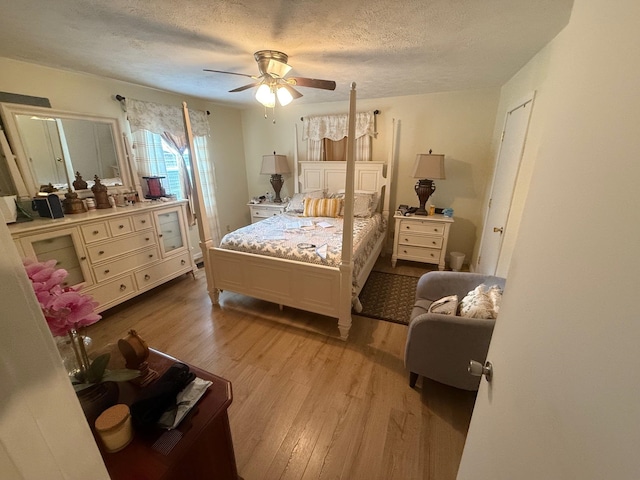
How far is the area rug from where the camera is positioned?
2.56 metres

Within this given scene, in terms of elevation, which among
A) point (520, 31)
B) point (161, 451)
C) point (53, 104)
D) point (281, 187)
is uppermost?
point (520, 31)

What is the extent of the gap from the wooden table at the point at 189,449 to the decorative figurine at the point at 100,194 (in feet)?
Result: 7.40

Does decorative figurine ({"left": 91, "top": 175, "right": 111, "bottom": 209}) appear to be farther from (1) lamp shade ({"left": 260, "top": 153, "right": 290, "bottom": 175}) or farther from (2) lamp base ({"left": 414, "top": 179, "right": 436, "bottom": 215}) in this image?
(2) lamp base ({"left": 414, "top": 179, "right": 436, "bottom": 215})

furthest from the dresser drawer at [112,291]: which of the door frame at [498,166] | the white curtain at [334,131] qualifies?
the door frame at [498,166]

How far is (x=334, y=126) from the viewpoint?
146 inches

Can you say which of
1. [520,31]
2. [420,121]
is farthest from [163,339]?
[420,121]

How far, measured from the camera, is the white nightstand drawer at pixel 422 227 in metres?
3.22

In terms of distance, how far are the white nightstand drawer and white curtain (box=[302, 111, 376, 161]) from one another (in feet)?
3.58

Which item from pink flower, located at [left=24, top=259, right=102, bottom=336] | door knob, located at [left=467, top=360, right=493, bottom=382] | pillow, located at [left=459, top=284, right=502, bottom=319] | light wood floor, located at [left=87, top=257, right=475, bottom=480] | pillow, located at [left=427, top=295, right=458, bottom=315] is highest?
pink flower, located at [left=24, top=259, right=102, bottom=336]

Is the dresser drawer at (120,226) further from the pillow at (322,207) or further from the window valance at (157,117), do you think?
the pillow at (322,207)

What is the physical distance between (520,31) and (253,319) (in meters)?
2.93

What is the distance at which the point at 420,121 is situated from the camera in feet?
11.0

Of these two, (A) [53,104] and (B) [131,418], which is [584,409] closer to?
(B) [131,418]

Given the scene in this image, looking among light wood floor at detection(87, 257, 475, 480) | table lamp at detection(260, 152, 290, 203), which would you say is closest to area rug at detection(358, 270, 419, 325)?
light wood floor at detection(87, 257, 475, 480)
